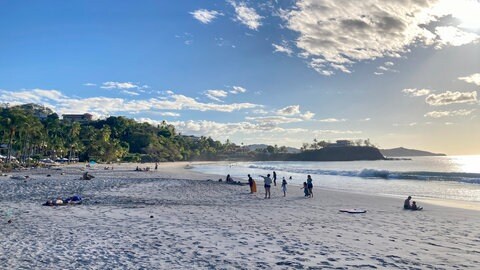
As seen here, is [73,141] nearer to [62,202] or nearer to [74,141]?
[74,141]

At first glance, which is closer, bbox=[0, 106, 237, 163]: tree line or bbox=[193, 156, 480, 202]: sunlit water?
bbox=[193, 156, 480, 202]: sunlit water

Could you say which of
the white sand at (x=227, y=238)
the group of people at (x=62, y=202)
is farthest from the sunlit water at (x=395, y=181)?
the group of people at (x=62, y=202)

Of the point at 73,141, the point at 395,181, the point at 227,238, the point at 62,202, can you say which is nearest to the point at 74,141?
the point at 73,141

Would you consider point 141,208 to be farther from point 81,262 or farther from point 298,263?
point 298,263

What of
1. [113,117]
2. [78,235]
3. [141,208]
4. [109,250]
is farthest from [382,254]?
[113,117]

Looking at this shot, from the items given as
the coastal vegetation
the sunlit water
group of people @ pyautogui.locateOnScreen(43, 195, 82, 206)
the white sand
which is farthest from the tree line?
the white sand

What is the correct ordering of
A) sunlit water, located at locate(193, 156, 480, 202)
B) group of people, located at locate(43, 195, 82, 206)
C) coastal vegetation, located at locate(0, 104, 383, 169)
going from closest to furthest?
1. group of people, located at locate(43, 195, 82, 206)
2. sunlit water, located at locate(193, 156, 480, 202)
3. coastal vegetation, located at locate(0, 104, 383, 169)

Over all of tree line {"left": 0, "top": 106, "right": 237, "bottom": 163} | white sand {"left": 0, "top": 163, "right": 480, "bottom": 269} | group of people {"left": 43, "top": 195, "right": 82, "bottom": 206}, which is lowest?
group of people {"left": 43, "top": 195, "right": 82, "bottom": 206}

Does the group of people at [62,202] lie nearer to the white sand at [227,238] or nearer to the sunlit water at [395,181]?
the white sand at [227,238]

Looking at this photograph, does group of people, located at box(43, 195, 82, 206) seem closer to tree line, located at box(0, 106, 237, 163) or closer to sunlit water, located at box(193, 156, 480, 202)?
sunlit water, located at box(193, 156, 480, 202)

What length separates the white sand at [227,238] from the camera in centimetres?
831

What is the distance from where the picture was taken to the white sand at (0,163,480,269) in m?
8.31

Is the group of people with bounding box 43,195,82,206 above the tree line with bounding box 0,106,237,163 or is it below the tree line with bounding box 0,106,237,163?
below

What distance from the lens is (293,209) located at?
60.1 ft
